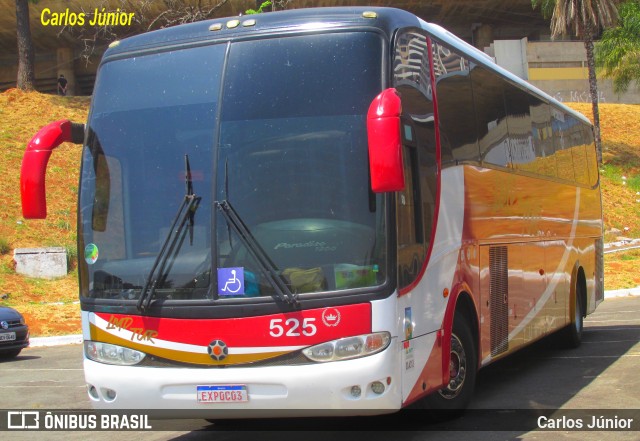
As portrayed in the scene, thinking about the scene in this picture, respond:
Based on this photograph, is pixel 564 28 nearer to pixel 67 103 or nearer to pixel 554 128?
pixel 67 103

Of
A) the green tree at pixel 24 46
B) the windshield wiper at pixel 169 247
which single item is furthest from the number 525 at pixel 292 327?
the green tree at pixel 24 46

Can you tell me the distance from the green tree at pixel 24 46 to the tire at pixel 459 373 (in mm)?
30234

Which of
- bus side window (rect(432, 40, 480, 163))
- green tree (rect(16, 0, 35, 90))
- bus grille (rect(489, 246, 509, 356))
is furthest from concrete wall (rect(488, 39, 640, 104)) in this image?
bus side window (rect(432, 40, 480, 163))

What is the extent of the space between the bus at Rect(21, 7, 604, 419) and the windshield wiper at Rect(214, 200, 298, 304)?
0.04 ft

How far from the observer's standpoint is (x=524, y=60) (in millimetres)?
45000

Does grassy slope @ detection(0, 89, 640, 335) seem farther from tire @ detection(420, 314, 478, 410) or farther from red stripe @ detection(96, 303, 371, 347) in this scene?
red stripe @ detection(96, 303, 371, 347)

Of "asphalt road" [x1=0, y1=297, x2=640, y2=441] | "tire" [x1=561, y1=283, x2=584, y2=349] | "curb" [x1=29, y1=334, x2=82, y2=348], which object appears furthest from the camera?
"curb" [x1=29, y1=334, x2=82, y2=348]

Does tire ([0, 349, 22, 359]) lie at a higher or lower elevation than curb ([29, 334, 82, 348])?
higher

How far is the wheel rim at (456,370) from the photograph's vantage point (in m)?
8.08

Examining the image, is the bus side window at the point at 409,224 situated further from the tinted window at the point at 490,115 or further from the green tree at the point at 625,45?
the green tree at the point at 625,45

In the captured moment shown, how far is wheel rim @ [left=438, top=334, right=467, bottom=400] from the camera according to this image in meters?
8.08

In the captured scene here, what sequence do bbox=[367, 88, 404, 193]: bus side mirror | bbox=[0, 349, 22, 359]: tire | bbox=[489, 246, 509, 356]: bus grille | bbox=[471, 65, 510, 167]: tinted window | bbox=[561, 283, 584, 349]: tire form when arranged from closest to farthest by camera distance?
bbox=[367, 88, 404, 193]: bus side mirror, bbox=[489, 246, 509, 356]: bus grille, bbox=[471, 65, 510, 167]: tinted window, bbox=[561, 283, 584, 349]: tire, bbox=[0, 349, 22, 359]: tire

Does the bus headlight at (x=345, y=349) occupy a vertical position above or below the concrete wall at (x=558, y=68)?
below

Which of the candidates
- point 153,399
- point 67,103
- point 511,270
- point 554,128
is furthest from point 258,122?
point 67,103
